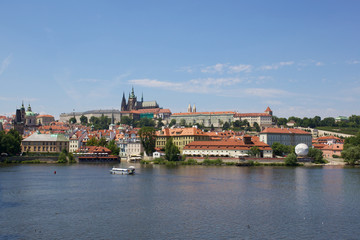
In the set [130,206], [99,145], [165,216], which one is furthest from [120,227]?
[99,145]

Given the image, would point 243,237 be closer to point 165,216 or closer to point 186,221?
point 186,221

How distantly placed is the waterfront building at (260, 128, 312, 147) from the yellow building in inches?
534

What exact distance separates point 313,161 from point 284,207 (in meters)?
51.1

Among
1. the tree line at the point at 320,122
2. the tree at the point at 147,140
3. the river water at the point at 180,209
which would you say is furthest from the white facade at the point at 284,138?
the tree line at the point at 320,122

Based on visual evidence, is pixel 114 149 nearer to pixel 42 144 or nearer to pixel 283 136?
pixel 42 144

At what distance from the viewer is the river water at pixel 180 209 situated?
84.4 ft

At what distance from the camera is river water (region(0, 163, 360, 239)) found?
25734mm

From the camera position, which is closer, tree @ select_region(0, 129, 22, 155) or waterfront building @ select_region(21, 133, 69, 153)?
tree @ select_region(0, 129, 22, 155)

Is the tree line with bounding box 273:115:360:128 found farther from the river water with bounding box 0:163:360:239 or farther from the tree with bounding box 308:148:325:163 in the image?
the river water with bounding box 0:163:360:239

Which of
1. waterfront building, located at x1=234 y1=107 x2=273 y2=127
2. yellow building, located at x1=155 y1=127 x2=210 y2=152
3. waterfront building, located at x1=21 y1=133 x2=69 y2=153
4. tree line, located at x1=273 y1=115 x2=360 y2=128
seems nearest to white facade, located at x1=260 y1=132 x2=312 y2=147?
yellow building, located at x1=155 y1=127 x2=210 y2=152

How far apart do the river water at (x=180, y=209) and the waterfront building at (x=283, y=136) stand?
5231cm

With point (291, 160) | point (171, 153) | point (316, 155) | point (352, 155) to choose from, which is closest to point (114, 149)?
point (171, 153)

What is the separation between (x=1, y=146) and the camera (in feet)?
275

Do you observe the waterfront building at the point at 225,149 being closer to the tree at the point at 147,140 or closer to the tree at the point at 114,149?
the tree at the point at 147,140
